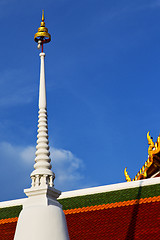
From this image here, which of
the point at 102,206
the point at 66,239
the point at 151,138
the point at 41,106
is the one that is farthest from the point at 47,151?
the point at 151,138

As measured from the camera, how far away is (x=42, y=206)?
7367 millimetres

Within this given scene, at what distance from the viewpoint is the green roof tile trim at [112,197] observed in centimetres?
1307

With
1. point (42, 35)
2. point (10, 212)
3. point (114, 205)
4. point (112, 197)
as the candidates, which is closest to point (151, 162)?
point (112, 197)

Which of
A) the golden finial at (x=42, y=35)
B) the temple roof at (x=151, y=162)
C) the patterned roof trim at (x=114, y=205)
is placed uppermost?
the temple roof at (x=151, y=162)

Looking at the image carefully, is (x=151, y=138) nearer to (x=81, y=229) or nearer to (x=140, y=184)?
(x=140, y=184)

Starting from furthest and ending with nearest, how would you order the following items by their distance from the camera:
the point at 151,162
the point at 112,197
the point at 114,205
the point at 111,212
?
the point at 151,162
the point at 112,197
the point at 114,205
the point at 111,212

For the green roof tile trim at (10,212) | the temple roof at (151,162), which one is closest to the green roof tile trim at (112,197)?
the green roof tile trim at (10,212)

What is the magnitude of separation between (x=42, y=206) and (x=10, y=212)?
777 cm

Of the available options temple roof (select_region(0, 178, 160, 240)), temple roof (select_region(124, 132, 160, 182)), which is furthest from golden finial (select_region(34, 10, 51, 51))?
temple roof (select_region(124, 132, 160, 182))

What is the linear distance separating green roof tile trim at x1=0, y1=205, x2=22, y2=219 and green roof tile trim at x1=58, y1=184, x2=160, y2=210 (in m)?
1.53

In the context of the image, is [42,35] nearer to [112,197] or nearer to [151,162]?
[112,197]

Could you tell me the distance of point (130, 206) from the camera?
12.6 meters

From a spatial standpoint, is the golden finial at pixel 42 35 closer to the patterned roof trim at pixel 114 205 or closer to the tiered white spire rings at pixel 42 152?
the tiered white spire rings at pixel 42 152

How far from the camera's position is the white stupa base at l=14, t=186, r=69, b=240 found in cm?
713
